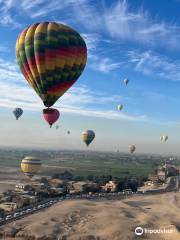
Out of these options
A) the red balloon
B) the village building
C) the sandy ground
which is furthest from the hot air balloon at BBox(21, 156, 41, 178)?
the village building

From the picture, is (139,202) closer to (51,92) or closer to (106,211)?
(106,211)

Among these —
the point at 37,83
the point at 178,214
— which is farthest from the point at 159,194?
the point at 37,83

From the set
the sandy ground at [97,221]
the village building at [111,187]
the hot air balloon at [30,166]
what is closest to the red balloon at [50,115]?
the sandy ground at [97,221]

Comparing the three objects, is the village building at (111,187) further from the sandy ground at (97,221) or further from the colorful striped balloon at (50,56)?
the colorful striped balloon at (50,56)

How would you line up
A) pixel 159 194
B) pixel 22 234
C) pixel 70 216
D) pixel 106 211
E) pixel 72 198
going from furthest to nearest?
pixel 159 194 → pixel 72 198 → pixel 106 211 → pixel 70 216 → pixel 22 234

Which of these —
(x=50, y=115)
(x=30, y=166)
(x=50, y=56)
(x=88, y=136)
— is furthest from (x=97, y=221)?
(x=88, y=136)

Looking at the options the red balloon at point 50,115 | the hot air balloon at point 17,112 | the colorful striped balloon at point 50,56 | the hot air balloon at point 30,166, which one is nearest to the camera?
the colorful striped balloon at point 50,56

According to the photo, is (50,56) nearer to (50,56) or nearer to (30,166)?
(50,56)

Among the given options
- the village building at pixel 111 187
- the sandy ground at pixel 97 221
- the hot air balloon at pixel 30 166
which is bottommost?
the sandy ground at pixel 97 221
